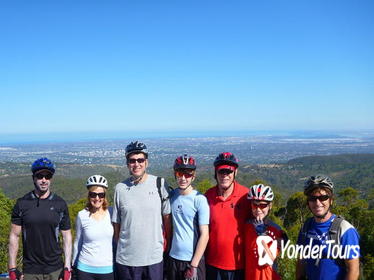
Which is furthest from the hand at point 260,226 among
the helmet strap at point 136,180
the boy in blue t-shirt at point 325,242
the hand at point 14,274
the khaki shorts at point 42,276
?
the hand at point 14,274

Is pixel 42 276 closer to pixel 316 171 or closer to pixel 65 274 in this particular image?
pixel 65 274

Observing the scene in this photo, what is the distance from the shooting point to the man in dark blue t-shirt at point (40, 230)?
4551 mm

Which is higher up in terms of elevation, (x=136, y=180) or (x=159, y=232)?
(x=136, y=180)

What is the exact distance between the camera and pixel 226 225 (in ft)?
14.9

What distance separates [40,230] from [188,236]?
223cm

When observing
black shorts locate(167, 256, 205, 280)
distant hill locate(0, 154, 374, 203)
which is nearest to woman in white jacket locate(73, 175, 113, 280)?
black shorts locate(167, 256, 205, 280)

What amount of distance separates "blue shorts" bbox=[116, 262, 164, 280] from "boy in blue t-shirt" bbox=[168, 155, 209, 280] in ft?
0.62

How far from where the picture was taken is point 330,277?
384 centimetres

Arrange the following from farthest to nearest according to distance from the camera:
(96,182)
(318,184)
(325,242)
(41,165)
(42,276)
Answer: (96,182) → (41,165) → (42,276) → (318,184) → (325,242)

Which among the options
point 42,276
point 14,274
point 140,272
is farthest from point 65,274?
point 140,272

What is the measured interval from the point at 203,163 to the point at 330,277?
528ft

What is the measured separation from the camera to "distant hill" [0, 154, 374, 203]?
111 meters

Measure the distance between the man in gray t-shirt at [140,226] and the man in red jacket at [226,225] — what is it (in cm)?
74

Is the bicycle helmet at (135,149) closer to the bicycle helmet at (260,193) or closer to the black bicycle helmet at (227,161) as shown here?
the black bicycle helmet at (227,161)
